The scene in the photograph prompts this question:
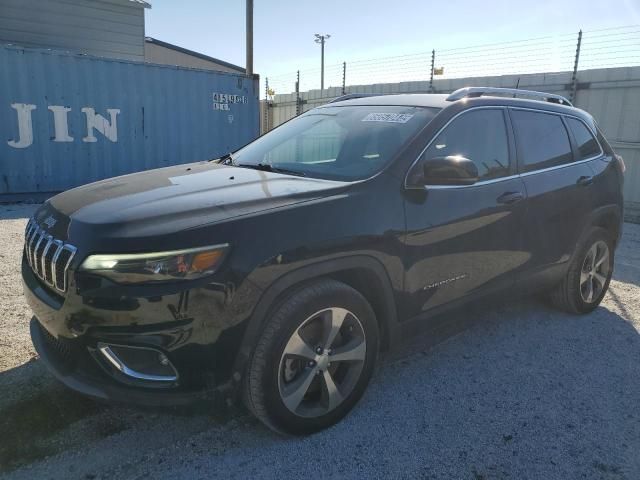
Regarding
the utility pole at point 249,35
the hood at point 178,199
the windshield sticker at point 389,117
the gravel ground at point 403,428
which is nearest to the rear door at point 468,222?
the windshield sticker at point 389,117

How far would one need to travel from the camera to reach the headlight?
2.00 m

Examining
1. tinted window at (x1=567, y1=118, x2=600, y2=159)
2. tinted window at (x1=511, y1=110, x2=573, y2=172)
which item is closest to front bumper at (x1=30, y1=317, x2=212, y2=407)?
tinted window at (x1=511, y1=110, x2=573, y2=172)

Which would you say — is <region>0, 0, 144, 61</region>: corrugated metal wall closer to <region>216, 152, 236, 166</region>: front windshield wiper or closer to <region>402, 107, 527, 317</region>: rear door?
<region>216, 152, 236, 166</region>: front windshield wiper

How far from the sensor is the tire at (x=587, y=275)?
4.01 meters

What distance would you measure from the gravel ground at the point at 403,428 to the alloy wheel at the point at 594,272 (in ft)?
2.41

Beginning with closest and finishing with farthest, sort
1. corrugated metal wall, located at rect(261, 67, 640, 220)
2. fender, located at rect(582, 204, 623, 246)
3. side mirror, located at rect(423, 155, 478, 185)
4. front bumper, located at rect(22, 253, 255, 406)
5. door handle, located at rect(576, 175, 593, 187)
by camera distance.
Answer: front bumper, located at rect(22, 253, 255, 406)
side mirror, located at rect(423, 155, 478, 185)
door handle, located at rect(576, 175, 593, 187)
fender, located at rect(582, 204, 623, 246)
corrugated metal wall, located at rect(261, 67, 640, 220)

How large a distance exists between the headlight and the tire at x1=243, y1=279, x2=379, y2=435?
449mm

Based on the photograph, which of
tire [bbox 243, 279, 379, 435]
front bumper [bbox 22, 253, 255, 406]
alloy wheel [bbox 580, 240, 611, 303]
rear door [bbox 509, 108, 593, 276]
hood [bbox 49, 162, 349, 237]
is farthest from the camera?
alloy wheel [bbox 580, 240, 611, 303]

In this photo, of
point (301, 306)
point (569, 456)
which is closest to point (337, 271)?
point (301, 306)

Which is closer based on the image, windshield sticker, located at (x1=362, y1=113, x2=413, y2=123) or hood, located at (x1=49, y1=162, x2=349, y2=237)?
hood, located at (x1=49, y1=162, x2=349, y2=237)

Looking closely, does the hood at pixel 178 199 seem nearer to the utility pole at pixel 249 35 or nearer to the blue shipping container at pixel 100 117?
the blue shipping container at pixel 100 117

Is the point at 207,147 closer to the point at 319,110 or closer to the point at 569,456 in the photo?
the point at 319,110

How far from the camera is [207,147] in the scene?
11102 mm

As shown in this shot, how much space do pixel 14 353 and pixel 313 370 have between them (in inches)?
81.8
